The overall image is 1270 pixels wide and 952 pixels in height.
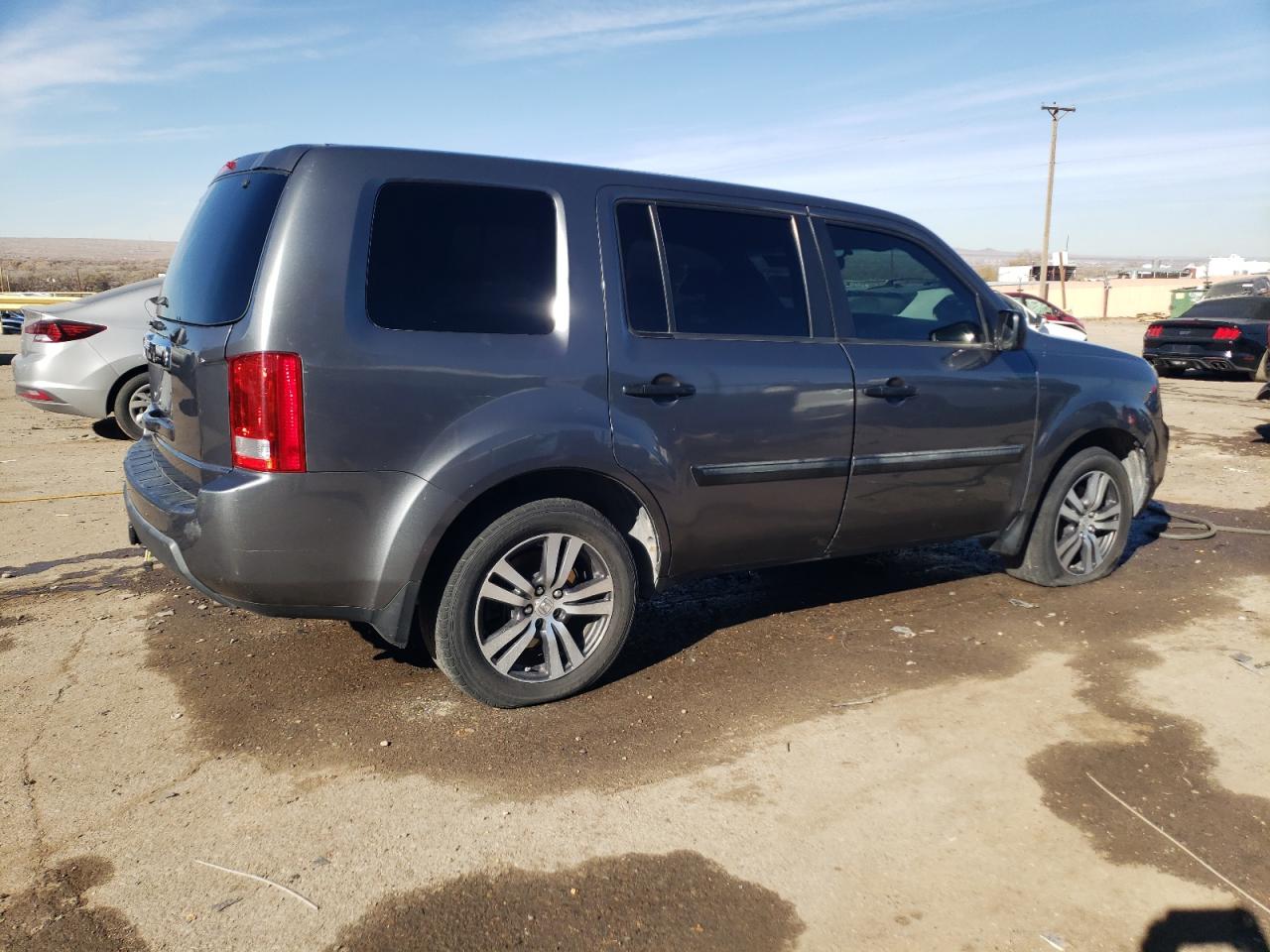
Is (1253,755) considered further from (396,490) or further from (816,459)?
(396,490)

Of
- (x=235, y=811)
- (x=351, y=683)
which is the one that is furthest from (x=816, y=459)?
(x=235, y=811)

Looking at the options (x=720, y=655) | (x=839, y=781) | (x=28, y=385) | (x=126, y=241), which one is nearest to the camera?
(x=839, y=781)

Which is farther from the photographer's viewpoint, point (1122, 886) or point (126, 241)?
point (126, 241)

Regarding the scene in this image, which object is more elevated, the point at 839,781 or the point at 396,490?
the point at 396,490

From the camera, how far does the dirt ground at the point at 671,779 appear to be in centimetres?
268

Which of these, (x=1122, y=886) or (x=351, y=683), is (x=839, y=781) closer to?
(x=1122, y=886)

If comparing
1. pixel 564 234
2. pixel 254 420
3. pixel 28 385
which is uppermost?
pixel 564 234

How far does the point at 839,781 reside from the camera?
341 centimetres

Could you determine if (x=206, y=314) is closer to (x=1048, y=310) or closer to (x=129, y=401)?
(x=129, y=401)

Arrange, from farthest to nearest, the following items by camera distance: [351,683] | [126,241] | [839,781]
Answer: [126,241] → [351,683] → [839,781]

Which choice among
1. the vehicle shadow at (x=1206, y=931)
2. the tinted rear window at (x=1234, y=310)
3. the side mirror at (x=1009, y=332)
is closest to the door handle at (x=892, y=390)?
the side mirror at (x=1009, y=332)

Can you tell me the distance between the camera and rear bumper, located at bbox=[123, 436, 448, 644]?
11.1 feet

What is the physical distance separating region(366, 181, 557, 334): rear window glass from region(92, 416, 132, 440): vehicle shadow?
739cm

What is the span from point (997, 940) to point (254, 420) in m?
2.59
